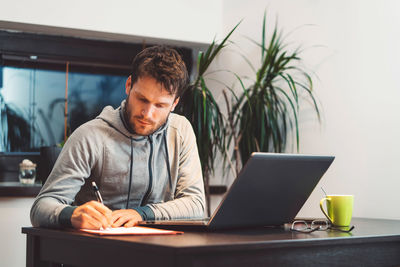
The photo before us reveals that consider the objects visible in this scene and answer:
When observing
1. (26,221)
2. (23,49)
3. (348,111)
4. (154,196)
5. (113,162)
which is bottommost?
(26,221)

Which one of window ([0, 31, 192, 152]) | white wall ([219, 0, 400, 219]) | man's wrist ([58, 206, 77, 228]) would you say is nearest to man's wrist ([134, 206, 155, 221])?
man's wrist ([58, 206, 77, 228])

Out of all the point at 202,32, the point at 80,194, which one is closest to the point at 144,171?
the point at 80,194

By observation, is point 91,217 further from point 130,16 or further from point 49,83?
point 49,83

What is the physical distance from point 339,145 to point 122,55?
2013 millimetres

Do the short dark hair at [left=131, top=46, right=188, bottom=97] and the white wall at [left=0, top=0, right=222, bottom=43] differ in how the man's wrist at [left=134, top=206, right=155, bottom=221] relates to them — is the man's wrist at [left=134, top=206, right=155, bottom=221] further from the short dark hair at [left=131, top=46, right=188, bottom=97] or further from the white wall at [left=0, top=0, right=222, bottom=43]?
the white wall at [left=0, top=0, right=222, bottom=43]

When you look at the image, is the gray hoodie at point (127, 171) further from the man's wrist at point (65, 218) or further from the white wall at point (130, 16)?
the white wall at point (130, 16)

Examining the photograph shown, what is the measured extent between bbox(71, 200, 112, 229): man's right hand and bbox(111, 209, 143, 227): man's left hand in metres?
0.03

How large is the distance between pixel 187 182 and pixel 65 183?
52 cm

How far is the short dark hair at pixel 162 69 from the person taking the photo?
Answer: 1.90 metres

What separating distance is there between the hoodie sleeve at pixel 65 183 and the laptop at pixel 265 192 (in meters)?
0.26

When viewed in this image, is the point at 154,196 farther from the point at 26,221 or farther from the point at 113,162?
the point at 26,221

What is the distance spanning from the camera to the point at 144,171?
2033mm

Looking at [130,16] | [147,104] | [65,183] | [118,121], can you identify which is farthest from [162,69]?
[130,16]

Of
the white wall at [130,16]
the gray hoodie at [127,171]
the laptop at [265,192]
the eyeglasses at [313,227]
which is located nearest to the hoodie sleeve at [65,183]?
the gray hoodie at [127,171]
